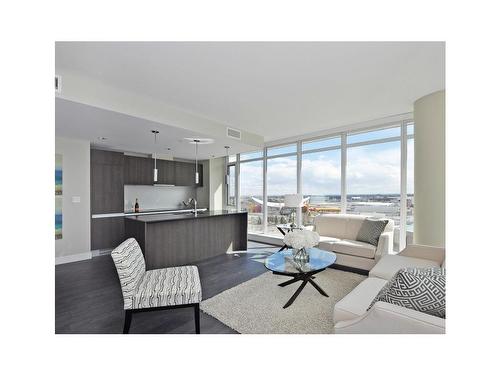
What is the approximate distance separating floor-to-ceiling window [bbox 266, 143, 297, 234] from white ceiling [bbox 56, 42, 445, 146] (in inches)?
82.9

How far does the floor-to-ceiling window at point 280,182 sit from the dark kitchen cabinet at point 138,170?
3.11 metres

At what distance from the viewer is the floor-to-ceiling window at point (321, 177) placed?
4680 mm

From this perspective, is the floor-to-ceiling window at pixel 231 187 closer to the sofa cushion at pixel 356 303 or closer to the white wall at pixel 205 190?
the white wall at pixel 205 190

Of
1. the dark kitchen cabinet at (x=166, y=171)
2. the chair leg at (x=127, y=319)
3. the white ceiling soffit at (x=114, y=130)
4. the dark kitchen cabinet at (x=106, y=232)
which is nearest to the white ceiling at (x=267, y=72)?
the white ceiling soffit at (x=114, y=130)

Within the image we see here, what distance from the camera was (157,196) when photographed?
622cm

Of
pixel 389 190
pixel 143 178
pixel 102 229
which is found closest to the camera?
pixel 389 190

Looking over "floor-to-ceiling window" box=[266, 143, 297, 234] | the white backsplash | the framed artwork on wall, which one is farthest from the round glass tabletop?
the white backsplash

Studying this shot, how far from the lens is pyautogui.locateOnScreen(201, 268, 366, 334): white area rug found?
197cm

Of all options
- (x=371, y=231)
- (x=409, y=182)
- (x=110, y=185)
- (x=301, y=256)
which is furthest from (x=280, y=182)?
(x=110, y=185)
